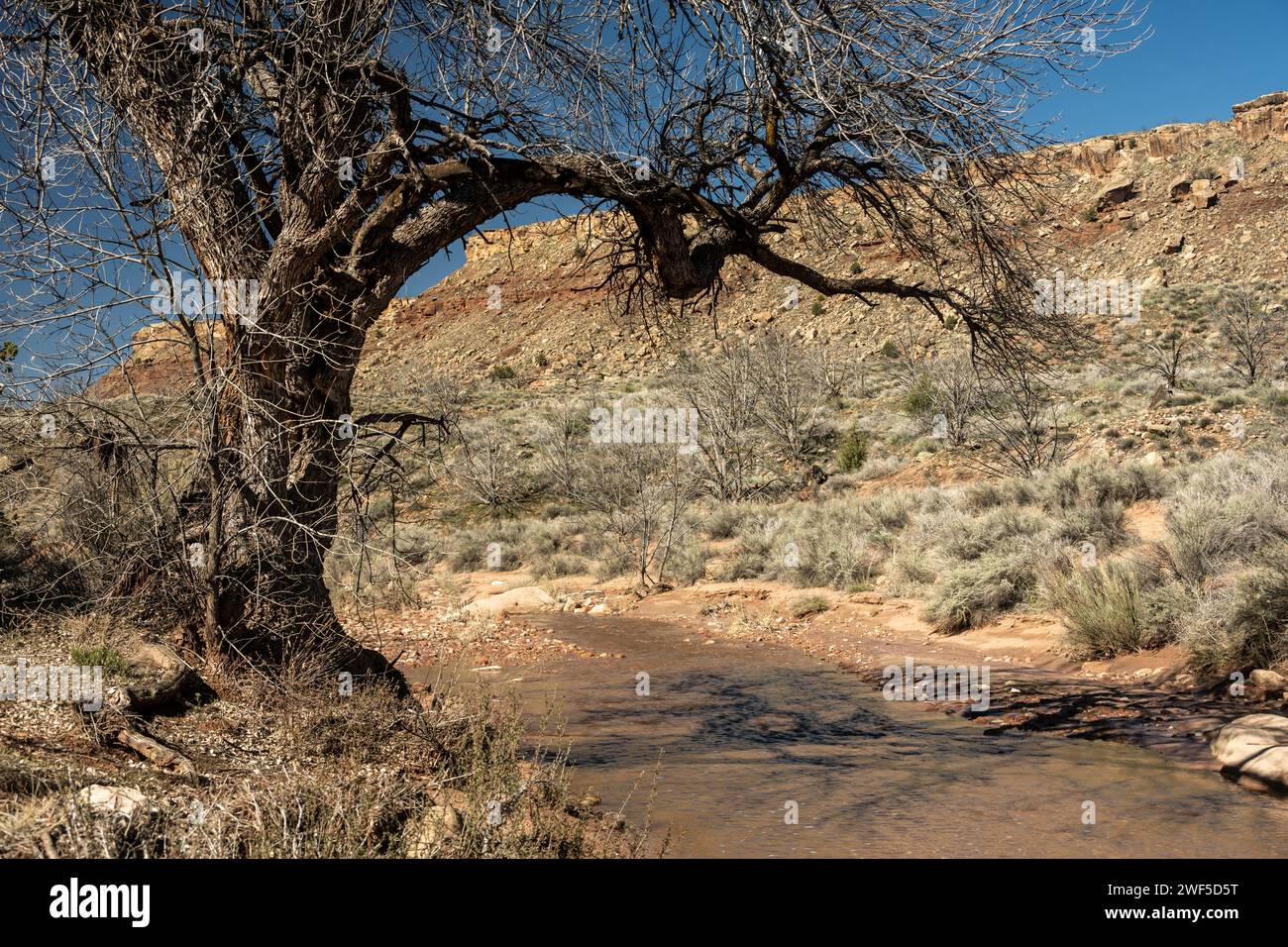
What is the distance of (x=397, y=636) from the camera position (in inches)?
444

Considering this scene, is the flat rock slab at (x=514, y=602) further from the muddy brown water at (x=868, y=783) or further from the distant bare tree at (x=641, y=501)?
the muddy brown water at (x=868, y=783)

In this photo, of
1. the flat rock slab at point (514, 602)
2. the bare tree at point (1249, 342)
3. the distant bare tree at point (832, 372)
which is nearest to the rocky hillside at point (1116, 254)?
the distant bare tree at point (832, 372)

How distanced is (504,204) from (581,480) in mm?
16768

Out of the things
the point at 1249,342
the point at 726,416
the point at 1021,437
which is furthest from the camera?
the point at 1249,342

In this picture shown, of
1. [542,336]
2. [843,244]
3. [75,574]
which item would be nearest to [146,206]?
[75,574]

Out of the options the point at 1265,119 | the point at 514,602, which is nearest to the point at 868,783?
the point at 514,602

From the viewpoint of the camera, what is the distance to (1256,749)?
18.7 ft

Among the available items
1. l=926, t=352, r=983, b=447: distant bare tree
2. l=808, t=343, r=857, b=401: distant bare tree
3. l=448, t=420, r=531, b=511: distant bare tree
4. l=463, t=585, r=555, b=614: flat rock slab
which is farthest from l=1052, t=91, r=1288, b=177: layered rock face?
l=463, t=585, r=555, b=614: flat rock slab

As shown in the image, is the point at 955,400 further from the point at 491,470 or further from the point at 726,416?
the point at 491,470

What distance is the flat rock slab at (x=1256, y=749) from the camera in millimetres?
5387

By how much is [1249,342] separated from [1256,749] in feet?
77.1

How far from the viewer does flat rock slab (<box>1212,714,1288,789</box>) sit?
539 cm

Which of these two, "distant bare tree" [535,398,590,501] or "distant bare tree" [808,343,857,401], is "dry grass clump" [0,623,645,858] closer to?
"distant bare tree" [535,398,590,501]

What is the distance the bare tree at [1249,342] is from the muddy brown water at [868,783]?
21882mm
